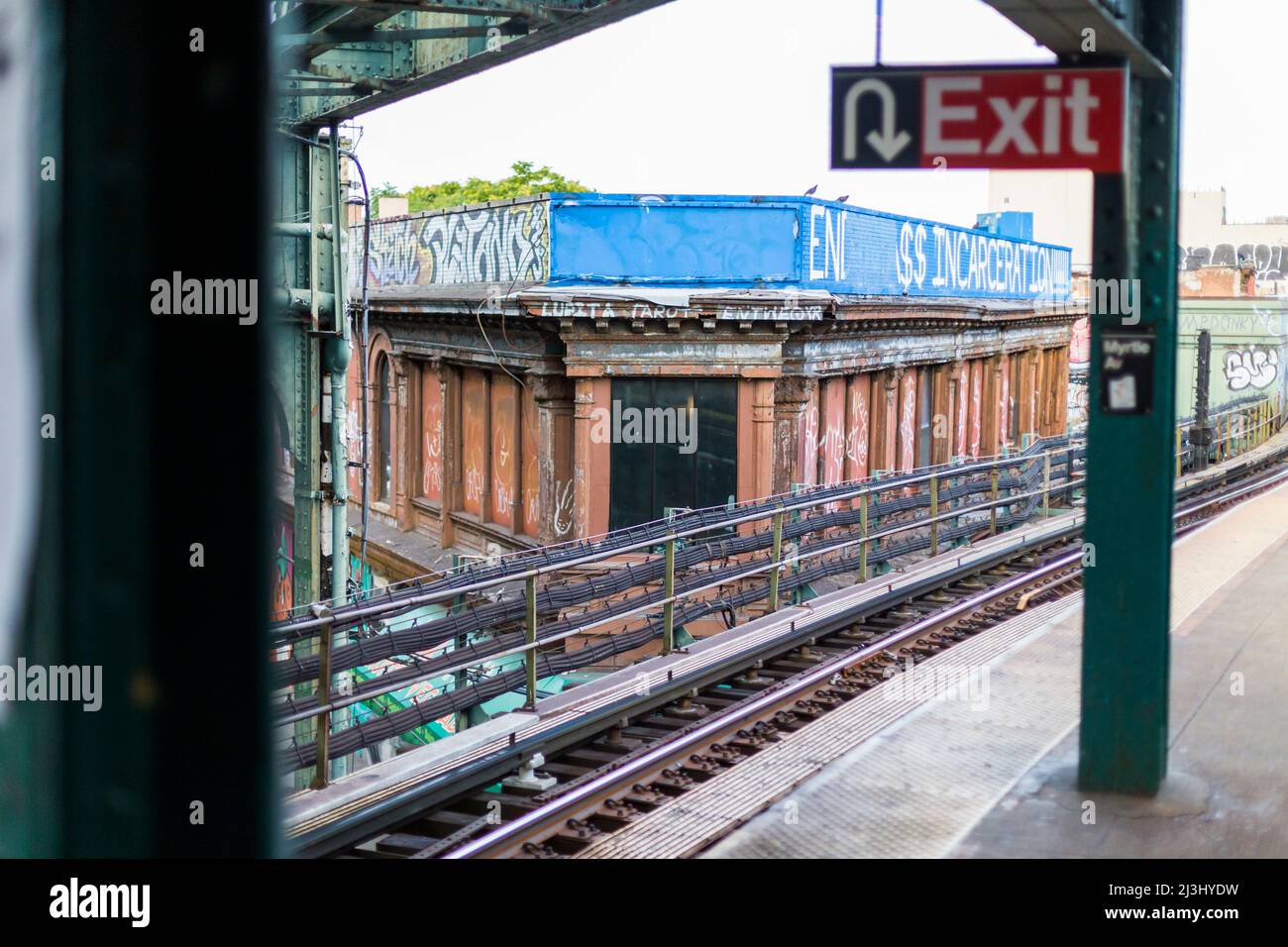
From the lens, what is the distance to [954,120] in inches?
222

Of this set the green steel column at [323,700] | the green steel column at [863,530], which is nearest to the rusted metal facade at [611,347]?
the green steel column at [863,530]

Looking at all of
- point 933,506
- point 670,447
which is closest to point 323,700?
point 933,506

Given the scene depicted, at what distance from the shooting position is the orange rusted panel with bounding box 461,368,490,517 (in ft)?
79.7

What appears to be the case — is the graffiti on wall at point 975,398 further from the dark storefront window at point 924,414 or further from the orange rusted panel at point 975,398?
the dark storefront window at point 924,414

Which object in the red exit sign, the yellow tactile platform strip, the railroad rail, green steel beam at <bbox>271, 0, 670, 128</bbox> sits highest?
green steel beam at <bbox>271, 0, 670, 128</bbox>

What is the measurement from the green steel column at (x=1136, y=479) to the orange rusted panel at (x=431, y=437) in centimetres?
1997

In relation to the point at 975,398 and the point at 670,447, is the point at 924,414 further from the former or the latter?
the point at 670,447

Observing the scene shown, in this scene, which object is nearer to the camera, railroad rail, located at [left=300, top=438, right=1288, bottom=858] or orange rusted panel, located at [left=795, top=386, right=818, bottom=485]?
railroad rail, located at [left=300, top=438, right=1288, bottom=858]

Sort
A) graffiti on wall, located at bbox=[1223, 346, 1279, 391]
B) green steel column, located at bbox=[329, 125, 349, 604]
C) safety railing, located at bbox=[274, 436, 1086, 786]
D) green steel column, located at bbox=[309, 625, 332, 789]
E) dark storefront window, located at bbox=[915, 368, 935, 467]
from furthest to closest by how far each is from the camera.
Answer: graffiti on wall, located at bbox=[1223, 346, 1279, 391] → dark storefront window, located at bbox=[915, 368, 935, 467] → green steel column, located at bbox=[329, 125, 349, 604] → safety railing, located at bbox=[274, 436, 1086, 786] → green steel column, located at bbox=[309, 625, 332, 789]

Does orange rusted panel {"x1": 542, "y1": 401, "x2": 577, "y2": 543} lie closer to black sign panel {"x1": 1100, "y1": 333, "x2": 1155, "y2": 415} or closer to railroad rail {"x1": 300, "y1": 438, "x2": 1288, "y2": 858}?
railroad rail {"x1": 300, "y1": 438, "x2": 1288, "y2": 858}

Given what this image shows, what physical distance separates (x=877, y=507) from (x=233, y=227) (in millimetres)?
18544

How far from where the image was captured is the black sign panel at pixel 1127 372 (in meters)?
6.61

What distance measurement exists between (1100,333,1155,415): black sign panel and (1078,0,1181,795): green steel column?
0.10 ft

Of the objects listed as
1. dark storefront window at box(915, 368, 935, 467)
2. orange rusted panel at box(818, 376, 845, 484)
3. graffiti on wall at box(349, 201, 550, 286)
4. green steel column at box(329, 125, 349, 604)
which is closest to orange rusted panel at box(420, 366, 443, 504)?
graffiti on wall at box(349, 201, 550, 286)
